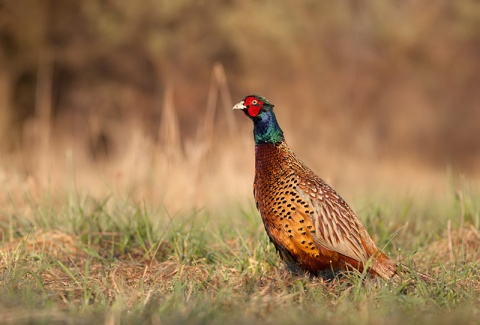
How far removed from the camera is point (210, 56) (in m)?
18.7

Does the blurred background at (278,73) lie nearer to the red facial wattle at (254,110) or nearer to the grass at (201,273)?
the grass at (201,273)

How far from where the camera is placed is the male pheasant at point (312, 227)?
3.87 meters

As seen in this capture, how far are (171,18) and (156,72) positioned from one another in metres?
1.49

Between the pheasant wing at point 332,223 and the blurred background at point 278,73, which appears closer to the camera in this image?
the pheasant wing at point 332,223

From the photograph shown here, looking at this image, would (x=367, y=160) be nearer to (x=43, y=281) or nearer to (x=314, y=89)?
(x=314, y=89)

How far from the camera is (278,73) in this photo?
16.6 metres

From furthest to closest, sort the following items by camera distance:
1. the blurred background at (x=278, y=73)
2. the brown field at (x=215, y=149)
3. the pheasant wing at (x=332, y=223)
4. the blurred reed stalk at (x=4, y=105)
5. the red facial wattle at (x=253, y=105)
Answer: the blurred background at (x=278, y=73) → the blurred reed stalk at (x=4, y=105) → the red facial wattle at (x=253, y=105) → the pheasant wing at (x=332, y=223) → the brown field at (x=215, y=149)

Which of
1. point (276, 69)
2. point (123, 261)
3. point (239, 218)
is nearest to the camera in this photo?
point (123, 261)

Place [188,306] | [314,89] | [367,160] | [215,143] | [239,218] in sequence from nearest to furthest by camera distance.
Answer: [188,306] → [239,218] → [215,143] → [367,160] → [314,89]

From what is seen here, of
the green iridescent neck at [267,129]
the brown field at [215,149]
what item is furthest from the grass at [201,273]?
the green iridescent neck at [267,129]

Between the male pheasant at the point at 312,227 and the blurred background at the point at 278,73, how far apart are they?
7759mm

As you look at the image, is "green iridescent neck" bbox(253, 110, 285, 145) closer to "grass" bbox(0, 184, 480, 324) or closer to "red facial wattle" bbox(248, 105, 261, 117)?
"red facial wattle" bbox(248, 105, 261, 117)

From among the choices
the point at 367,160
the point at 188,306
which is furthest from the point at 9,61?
the point at 188,306

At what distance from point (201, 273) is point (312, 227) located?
2.28 ft
